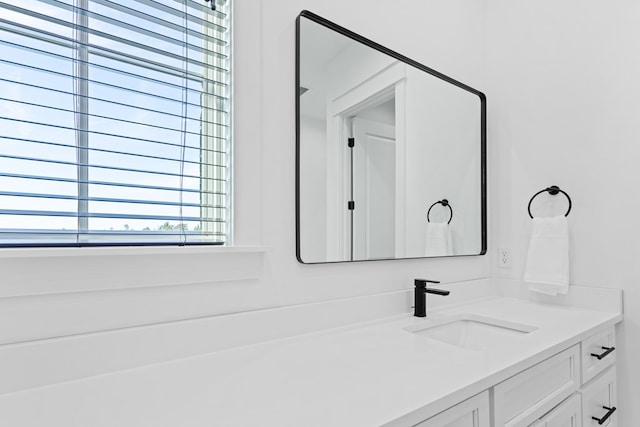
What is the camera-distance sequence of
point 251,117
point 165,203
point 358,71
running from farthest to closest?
point 358,71, point 251,117, point 165,203

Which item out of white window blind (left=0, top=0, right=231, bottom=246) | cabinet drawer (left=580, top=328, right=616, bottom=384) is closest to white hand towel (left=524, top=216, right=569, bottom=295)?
cabinet drawer (left=580, top=328, right=616, bottom=384)

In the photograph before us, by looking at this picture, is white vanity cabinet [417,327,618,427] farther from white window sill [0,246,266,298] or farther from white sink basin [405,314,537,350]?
white window sill [0,246,266,298]

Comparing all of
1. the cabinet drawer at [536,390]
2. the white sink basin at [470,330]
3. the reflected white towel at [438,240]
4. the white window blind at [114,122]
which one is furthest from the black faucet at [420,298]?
the white window blind at [114,122]

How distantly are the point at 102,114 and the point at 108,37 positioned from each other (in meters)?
0.19

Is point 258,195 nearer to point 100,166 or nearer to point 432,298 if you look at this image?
point 100,166

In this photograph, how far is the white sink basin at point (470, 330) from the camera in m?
1.38

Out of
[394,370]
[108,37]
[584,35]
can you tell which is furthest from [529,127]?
[108,37]

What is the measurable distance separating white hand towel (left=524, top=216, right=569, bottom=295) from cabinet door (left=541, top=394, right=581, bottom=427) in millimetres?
549

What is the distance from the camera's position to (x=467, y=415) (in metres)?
0.85

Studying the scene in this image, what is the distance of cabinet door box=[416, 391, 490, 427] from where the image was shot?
78 cm

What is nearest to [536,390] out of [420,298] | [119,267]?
[420,298]

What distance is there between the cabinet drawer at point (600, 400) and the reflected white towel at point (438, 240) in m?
0.69

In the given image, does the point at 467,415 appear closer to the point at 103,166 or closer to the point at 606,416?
the point at 606,416

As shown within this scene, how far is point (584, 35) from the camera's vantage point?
1.66 m
